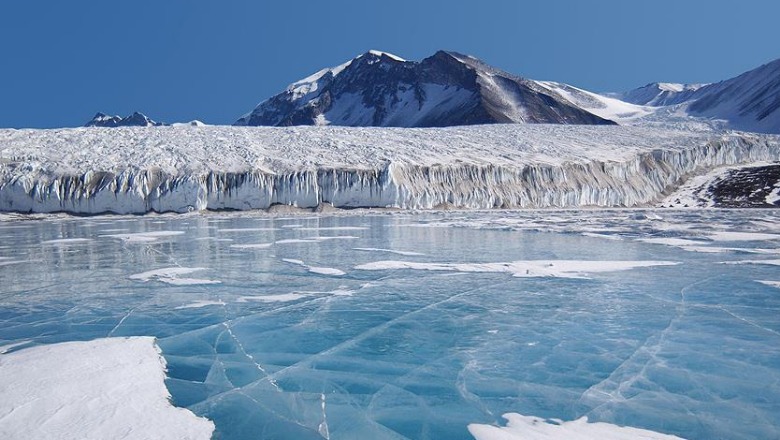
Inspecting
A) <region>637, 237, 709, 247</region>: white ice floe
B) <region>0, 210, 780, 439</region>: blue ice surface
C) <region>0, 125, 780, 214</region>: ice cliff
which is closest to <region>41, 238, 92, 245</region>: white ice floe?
<region>0, 210, 780, 439</region>: blue ice surface

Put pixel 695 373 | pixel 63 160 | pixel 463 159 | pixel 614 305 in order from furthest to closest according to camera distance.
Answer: pixel 463 159 → pixel 63 160 → pixel 614 305 → pixel 695 373

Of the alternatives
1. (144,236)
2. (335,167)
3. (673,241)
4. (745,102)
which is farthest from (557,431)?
(745,102)

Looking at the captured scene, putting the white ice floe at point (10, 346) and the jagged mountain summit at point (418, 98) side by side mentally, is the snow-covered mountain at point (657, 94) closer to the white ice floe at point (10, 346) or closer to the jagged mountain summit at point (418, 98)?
the jagged mountain summit at point (418, 98)

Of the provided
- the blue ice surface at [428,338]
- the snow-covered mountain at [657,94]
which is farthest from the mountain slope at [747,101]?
the blue ice surface at [428,338]

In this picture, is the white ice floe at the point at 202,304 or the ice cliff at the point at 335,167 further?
the ice cliff at the point at 335,167

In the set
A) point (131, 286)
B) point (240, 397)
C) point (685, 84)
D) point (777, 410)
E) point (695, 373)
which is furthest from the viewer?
point (685, 84)

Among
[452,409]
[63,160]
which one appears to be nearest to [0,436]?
[452,409]

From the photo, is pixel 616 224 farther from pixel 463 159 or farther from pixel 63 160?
pixel 63 160
